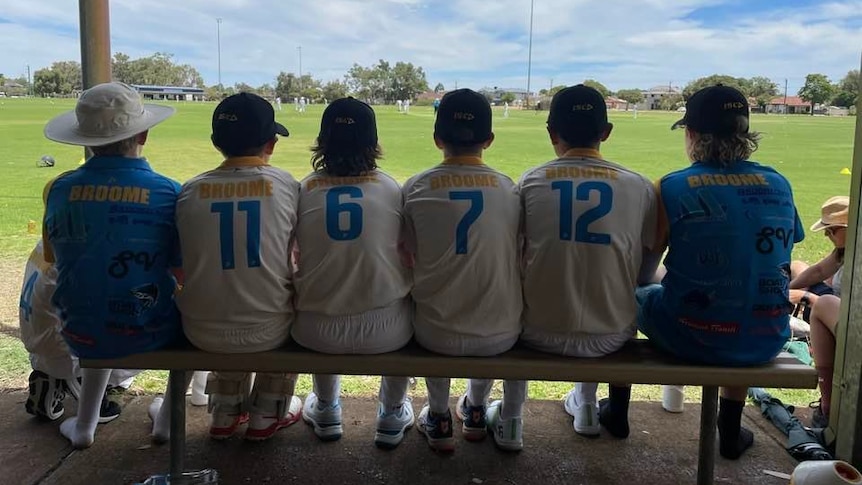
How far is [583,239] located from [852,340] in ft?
4.39

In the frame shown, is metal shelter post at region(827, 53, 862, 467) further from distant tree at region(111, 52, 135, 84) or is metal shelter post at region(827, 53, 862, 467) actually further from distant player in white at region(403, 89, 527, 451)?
distant tree at region(111, 52, 135, 84)

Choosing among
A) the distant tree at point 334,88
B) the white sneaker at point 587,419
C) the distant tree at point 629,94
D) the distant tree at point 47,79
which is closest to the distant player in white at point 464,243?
the white sneaker at point 587,419

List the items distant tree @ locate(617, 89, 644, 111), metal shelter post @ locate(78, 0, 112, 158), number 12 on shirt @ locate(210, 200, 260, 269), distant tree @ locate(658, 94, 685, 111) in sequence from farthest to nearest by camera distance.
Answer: distant tree @ locate(617, 89, 644, 111) < distant tree @ locate(658, 94, 685, 111) < metal shelter post @ locate(78, 0, 112, 158) < number 12 on shirt @ locate(210, 200, 260, 269)

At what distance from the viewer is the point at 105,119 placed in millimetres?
2633

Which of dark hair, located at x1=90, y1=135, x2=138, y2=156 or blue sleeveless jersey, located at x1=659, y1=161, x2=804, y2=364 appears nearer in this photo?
blue sleeveless jersey, located at x1=659, y1=161, x2=804, y2=364

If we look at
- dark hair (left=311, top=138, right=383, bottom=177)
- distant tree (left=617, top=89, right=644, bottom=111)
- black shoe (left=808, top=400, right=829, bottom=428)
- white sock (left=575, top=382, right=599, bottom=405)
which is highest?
distant tree (left=617, top=89, right=644, bottom=111)

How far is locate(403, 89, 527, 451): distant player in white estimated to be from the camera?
248 centimetres

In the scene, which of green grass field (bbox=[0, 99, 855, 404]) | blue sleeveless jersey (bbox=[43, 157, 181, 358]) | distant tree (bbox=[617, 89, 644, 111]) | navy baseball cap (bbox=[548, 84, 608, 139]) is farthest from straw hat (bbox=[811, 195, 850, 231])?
distant tree (bbox=[617, 89, 644, 111])

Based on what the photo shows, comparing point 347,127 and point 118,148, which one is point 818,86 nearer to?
point 347,127

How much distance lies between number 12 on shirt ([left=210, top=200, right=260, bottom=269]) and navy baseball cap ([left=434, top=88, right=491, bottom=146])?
2.41 ft

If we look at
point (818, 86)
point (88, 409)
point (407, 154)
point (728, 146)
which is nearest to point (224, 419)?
point (88, 409)

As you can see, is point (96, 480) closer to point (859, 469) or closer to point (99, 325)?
point (99, 325)

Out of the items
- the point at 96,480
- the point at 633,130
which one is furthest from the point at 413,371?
the point at 633,130

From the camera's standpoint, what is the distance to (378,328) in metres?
2.53
